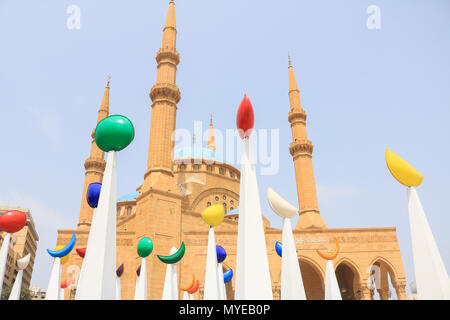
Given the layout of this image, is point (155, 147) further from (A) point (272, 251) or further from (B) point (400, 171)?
(B) point (400, 171)

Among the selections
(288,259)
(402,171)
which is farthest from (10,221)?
(402,171)

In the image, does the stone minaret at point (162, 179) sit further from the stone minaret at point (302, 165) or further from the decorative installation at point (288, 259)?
the decorative installation at point (288, 259)

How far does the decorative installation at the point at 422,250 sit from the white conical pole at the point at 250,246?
2.38m

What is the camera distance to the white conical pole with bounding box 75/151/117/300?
4.27 m

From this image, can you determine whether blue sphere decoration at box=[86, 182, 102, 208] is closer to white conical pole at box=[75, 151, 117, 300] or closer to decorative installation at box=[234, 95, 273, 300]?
white conical pole at box=[75, 151, 117, 300]

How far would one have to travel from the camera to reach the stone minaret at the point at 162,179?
60.1 ft

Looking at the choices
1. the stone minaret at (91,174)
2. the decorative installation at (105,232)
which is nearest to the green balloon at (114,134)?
the decorative installation at (105,232)

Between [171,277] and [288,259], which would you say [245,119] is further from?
[171,277]

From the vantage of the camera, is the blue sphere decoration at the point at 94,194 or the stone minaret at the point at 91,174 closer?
the blue sphere decoration at the point at 94,194

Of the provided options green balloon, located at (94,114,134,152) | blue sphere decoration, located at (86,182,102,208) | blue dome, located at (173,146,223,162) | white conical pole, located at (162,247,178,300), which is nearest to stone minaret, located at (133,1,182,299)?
white conical pole, located at (162,247,178,300)

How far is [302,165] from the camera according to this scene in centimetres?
2577

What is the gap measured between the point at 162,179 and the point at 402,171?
16.5m

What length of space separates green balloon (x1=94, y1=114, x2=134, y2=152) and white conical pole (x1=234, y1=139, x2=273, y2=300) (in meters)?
2.00

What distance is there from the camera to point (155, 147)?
70.4 feet
